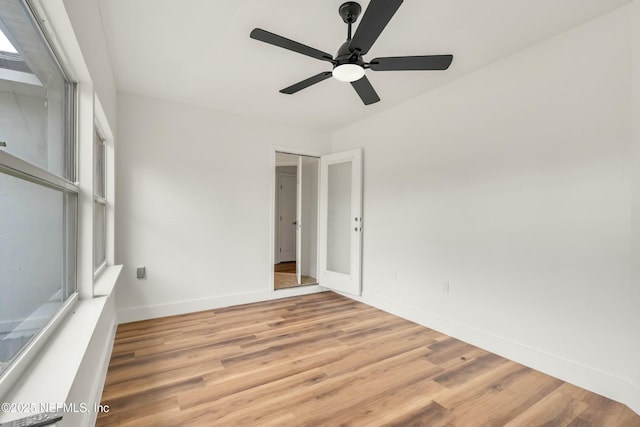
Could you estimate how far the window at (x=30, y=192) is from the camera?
39.9 inches

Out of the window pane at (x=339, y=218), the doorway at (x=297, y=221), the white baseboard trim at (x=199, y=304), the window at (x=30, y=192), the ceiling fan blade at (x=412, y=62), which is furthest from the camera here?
the doorway at (x=297, y=221)

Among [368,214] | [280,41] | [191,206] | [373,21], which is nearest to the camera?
[373,21]

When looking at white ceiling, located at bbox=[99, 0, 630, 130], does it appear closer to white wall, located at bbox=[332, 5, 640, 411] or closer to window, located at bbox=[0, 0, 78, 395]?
white wall, located at bbox=[332, 5, 640, 411]

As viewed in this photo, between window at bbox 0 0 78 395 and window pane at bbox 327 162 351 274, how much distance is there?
3.28 metres

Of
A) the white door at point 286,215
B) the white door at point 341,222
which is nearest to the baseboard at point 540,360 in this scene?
the white door at point 341,222

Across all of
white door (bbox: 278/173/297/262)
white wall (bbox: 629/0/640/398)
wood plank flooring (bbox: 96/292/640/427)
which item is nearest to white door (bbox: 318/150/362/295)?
wood plank flooring (bbox: 96/292/640/427)

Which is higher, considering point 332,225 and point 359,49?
point 359,49

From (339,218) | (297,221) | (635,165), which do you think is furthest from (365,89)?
(297,221)

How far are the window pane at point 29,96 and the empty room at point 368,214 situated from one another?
0.01 m

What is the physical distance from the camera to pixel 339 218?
15.0 feet

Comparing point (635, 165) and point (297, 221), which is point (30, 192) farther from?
point (297, 221)

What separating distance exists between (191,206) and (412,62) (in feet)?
9.66

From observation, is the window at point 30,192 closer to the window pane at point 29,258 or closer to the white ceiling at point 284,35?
the window pane at point 29,258

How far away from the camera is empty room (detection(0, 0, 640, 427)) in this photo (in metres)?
1.42
